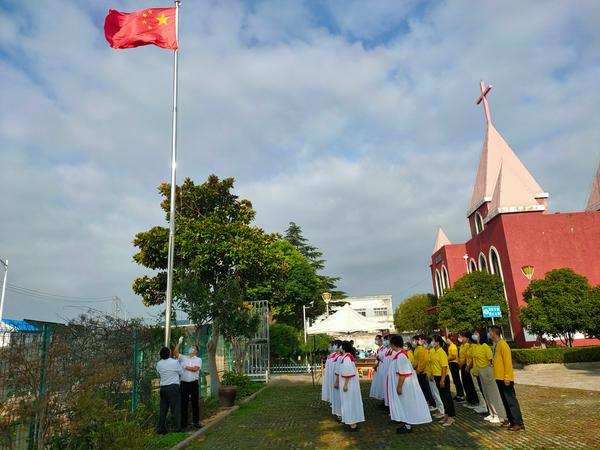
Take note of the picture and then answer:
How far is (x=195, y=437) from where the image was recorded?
26.6ft

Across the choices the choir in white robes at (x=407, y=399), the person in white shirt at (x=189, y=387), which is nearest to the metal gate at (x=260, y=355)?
the person in white shirt at (x=189, y=387)

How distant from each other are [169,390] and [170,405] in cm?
33

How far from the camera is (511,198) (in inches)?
1171

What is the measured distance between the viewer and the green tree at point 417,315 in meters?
45.5

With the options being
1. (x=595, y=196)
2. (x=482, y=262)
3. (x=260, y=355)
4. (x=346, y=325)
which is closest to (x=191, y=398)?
(x=346, y=325)

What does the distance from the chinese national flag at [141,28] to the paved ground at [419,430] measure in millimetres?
9517

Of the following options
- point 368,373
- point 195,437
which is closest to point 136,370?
point 195,437

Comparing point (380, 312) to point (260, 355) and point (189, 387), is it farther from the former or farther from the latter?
point (189, 387)

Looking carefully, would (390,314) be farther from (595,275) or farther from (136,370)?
(136,370)

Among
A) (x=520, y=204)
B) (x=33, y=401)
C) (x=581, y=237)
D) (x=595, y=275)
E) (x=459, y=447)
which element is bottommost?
(x=459, y=447)

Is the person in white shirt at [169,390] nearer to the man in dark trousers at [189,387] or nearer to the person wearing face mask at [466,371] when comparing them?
the man in dark trousers at [189,387]

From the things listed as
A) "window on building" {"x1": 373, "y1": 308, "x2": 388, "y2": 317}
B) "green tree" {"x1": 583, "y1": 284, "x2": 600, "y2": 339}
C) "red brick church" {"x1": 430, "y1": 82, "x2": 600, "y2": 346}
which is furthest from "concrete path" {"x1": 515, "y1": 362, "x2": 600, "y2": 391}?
"window on building" {"x1": 373, "y1": 308, "x2": 388, "y2": 317}

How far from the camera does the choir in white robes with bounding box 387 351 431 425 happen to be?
7.75 m

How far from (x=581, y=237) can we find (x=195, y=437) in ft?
92.9
